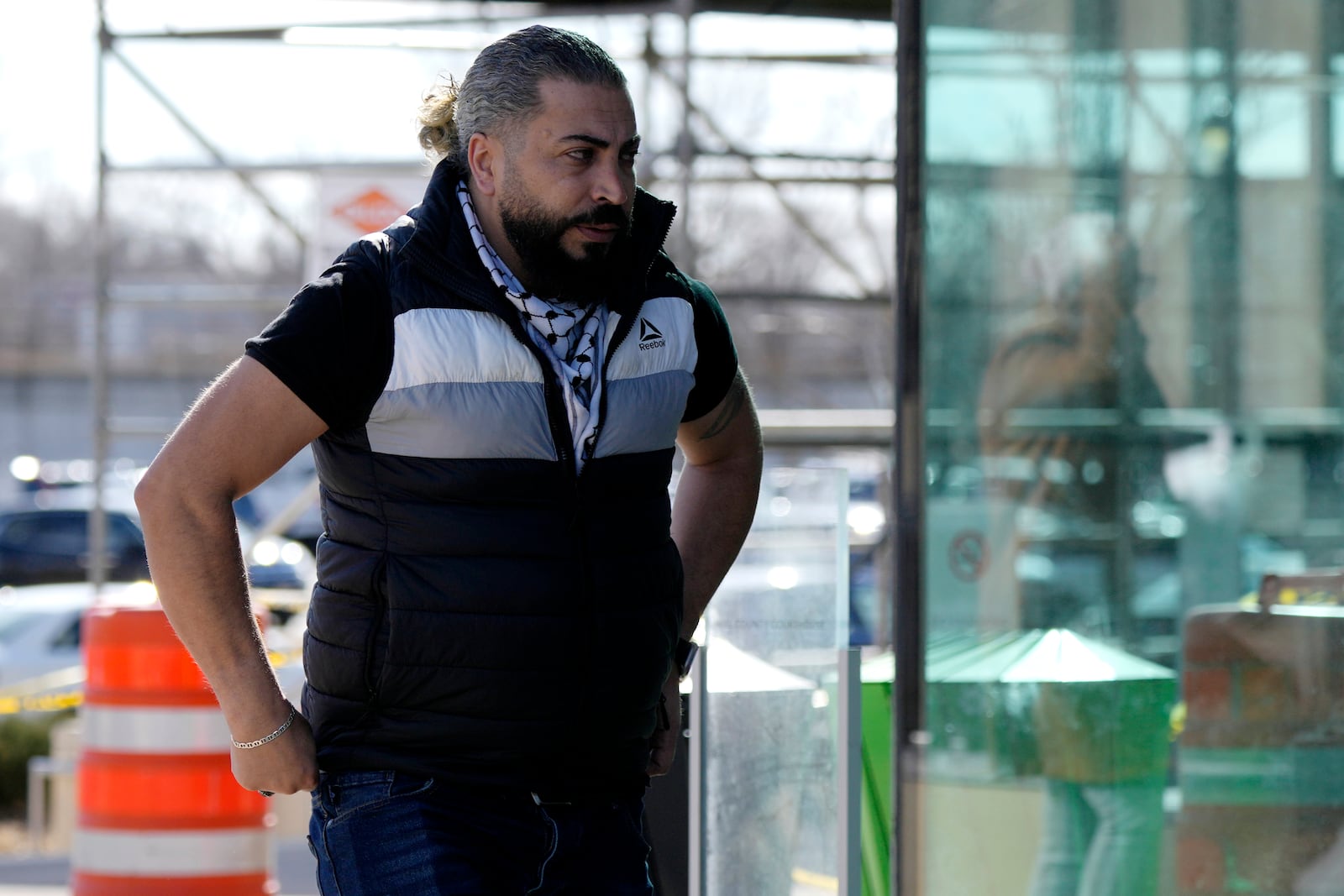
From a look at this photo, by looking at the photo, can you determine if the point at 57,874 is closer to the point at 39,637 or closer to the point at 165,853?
the point at 165,853

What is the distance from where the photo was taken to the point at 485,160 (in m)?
2.66

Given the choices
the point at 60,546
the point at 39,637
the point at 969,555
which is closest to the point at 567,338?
the point at 969,555

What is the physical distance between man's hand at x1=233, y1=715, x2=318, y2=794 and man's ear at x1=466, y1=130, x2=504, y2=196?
0.84m

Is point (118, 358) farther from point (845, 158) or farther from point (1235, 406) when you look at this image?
point (1235, 406)

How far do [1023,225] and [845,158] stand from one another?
25.1ft

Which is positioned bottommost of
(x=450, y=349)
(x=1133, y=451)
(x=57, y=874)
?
(x=57, y=874)

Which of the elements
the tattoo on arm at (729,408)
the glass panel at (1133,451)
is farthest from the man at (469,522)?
the glass panel at (1133,451)

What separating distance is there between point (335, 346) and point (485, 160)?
0.42 m

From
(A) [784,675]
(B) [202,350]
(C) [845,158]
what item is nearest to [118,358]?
(B) [202,350]

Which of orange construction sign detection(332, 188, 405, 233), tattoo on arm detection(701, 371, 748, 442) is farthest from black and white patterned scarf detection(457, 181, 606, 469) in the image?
orange construction sign detection(332, 188, 405, 233)

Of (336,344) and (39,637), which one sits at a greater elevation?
(336,344)

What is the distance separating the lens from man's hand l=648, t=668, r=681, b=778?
2887 millimetres

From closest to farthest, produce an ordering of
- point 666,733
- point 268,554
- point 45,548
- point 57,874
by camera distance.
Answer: point 666,733
point 57,874
point 268,554
point 45,548

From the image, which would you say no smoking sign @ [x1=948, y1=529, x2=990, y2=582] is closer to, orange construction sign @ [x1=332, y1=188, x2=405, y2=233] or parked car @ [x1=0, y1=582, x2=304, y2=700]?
orange construction sign @ [x1=332, y1=188, x2=405, y2=233]
